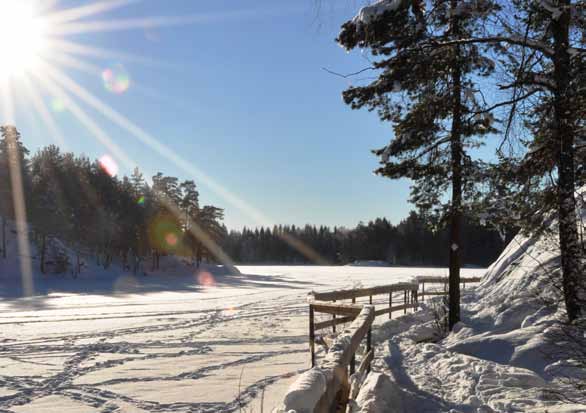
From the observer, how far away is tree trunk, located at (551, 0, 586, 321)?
5625 mm

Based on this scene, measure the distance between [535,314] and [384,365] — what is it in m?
3.88

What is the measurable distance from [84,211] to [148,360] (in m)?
44.6

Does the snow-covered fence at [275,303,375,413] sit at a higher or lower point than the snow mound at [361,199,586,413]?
higher

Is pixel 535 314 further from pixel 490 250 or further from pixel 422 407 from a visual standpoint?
pixel 490 250

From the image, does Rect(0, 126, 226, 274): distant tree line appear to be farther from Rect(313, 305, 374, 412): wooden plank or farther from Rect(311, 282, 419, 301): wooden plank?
Rect(313, 305, 374, 412): wooden plank

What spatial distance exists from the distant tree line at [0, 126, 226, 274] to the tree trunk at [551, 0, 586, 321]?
146 feet

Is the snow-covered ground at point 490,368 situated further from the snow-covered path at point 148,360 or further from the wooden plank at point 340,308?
the snow-covered path at point 148,360

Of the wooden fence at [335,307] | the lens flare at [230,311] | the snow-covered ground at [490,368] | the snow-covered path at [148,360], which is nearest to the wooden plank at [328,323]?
the wooden fence at [335,307]

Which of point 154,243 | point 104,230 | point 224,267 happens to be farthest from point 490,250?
point 104,230

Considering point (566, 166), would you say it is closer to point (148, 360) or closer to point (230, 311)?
point (148, 360)

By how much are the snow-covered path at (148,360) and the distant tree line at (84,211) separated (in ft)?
100

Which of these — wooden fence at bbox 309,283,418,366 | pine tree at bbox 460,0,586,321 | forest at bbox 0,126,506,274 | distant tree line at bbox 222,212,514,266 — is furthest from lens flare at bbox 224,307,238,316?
distant tree line at bbox 222,212,514,266

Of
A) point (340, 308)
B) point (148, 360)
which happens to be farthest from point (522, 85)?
point (148, 360)

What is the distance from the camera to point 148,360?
8.97m
